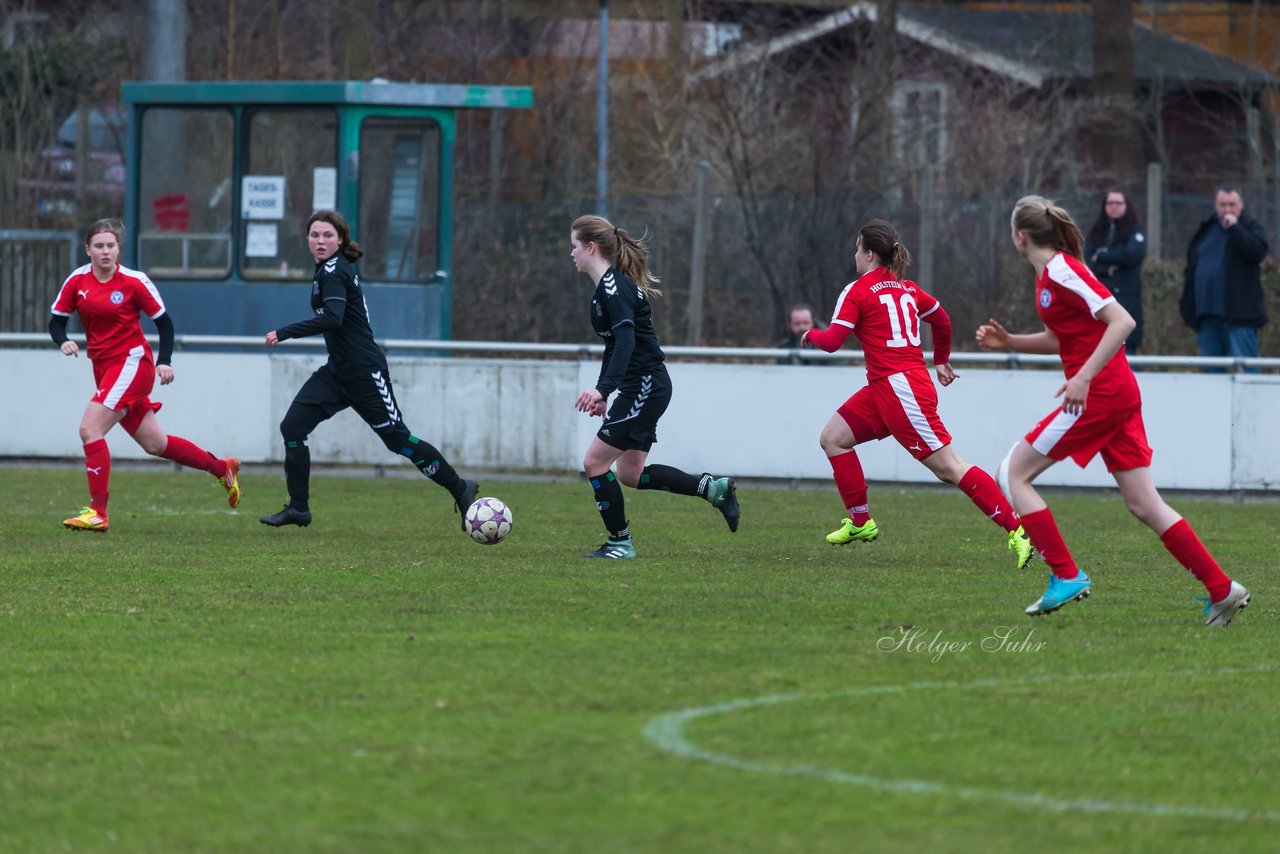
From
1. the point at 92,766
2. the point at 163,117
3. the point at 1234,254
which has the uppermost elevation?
the point at 163,117

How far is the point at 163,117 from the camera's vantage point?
2041 centimetres

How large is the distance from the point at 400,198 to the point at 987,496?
10950 mm

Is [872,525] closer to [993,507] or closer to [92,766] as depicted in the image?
[993,507]

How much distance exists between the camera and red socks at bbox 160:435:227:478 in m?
12.4

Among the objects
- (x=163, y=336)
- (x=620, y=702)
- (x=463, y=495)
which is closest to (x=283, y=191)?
(x=163, y=336)

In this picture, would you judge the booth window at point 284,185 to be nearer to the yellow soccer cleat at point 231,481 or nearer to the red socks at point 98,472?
the yellow soccer cleat at point 231,481

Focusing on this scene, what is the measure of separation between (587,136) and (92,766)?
75.7ft

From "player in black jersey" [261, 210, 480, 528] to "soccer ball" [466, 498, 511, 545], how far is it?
871 mm

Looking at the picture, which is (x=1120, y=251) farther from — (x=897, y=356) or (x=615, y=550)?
(x=615, y=550)

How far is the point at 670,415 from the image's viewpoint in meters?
16.1

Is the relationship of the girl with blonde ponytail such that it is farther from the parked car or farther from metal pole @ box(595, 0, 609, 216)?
the parked car

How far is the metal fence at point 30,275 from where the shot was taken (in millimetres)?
22609

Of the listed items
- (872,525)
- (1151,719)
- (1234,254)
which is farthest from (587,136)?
(1151,719)

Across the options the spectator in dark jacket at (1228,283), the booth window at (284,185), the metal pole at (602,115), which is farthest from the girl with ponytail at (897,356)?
the metal pole at (602,115)
